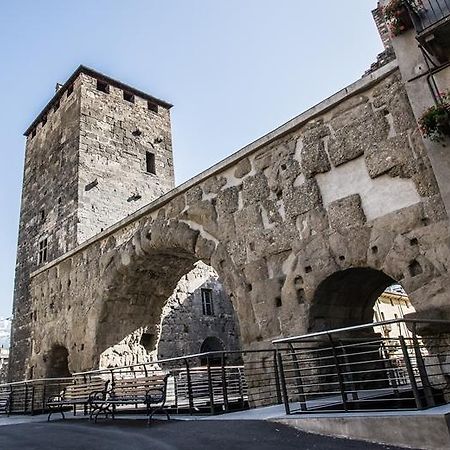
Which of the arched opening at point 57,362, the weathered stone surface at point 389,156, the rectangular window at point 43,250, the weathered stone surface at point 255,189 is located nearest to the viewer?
the weathered stone surface at point 389,156

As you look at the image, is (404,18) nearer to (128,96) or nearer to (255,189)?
(255,189)

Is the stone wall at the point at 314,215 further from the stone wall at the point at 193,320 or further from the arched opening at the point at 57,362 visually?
the stone wall at the point at 193,320

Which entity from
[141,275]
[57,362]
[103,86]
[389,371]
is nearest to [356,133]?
[389,371]

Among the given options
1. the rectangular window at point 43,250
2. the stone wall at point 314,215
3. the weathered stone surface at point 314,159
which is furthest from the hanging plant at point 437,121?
the rectangular window at point 43,250

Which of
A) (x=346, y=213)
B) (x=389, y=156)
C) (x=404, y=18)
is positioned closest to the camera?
(x=389, y=156)

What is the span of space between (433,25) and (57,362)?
1063cm

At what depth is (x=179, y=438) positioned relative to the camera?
378 cm

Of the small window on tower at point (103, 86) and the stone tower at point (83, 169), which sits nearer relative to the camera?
the stone tower at point (83, 169)

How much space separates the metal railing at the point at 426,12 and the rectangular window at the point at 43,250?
14.0 metres

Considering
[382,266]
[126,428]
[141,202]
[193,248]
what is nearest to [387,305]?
[141,202]

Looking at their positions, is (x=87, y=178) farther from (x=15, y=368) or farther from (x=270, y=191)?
(x=270, y=191)

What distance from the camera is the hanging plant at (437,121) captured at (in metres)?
4.57

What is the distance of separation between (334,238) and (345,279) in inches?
23.9

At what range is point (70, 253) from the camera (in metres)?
10.9
